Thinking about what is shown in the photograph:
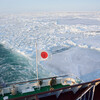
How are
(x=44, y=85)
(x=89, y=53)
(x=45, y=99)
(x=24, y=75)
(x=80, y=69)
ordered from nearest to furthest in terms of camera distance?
(x=45, y=99) < (x=44, y=85) < (x=24, y=75) < (x=80, y=69) < (x=89, y=53)

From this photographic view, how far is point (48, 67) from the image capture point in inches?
254

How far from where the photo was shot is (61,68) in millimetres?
6355

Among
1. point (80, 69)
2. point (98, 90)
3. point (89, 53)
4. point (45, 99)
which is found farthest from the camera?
point (89, 53)

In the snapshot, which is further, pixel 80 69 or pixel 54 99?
pixel 80 69

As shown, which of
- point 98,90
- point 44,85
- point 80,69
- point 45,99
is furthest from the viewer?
point 80,69

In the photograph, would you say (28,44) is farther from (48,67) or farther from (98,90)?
(98,90)

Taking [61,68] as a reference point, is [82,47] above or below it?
above

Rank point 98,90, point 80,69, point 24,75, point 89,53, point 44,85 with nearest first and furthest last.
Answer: point 98,90 < point 44,85 < point 24,75 < point 80,69 < point 89,53

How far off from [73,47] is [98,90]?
6.29 m

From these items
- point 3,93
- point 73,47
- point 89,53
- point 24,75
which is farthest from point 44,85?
point 73,47

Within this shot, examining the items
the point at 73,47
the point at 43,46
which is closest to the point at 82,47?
the point at 73,47

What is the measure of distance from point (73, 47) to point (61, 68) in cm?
322

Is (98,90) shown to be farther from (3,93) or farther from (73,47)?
(73,47)

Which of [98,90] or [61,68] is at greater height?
[98,90]
